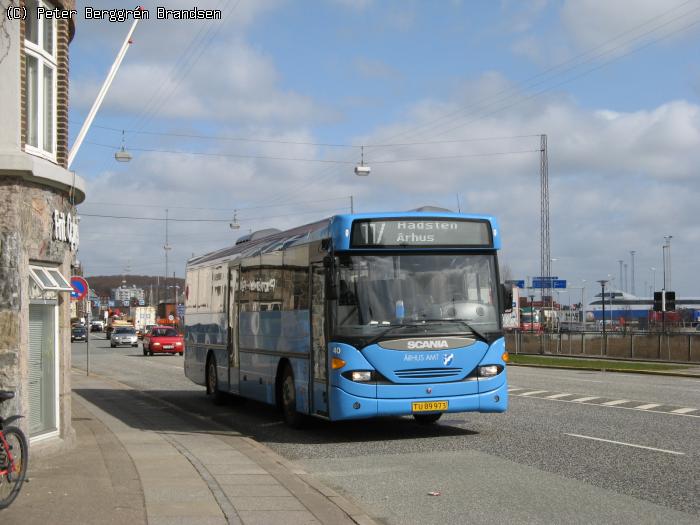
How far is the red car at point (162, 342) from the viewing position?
5662cm

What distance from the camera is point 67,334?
13.0 m

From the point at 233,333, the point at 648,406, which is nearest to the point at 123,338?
the point at 233,333

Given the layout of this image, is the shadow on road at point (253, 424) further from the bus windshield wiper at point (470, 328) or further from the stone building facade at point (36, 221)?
the stone building facade at point (36, 221)

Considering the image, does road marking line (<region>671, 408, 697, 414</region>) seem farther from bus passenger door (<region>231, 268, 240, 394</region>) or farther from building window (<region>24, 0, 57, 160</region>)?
building window (<region>24, 0, 57, 160</region>)

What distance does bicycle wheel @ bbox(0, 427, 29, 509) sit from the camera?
8406 mm

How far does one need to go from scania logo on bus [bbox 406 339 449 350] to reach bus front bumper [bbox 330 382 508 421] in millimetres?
696

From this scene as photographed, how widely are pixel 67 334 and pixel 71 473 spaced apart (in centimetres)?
276

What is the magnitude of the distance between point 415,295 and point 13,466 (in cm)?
699

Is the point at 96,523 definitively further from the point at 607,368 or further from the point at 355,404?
the point at 607,368

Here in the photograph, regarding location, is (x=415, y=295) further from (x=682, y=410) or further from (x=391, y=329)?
(x=682, y=410)

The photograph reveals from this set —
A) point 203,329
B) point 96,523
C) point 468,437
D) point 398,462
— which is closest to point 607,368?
point 203,329

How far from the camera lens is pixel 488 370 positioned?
47.7ft

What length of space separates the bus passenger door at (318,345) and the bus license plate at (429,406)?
1.28 m

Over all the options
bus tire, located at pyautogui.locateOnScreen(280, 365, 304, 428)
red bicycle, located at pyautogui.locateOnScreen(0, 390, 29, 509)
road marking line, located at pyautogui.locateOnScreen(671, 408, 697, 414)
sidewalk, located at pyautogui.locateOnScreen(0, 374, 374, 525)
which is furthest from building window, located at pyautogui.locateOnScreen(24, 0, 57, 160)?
road marking line, located at pyautogui.locateOnScreen(671, 408, 697, 414)
